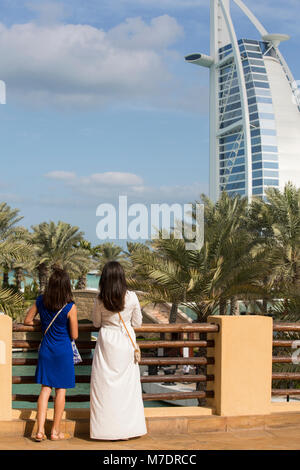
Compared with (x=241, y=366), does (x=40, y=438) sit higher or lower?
lower

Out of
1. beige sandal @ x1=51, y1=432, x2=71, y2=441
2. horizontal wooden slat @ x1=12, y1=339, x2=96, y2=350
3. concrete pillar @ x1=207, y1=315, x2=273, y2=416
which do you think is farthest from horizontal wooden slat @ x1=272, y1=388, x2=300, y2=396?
beige sandal @ x1=51, y1=432, x2=71, y2=441

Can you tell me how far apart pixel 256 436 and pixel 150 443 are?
3.59ft

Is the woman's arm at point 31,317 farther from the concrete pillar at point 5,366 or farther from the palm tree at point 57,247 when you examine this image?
the palm tree at point 57,247

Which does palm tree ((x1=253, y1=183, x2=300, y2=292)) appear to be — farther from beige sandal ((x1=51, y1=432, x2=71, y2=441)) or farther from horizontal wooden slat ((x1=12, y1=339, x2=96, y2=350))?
beige sandal ((x1=51, y1=432, x2=71, y2=441))

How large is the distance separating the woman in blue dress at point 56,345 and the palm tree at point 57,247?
35.1 meters

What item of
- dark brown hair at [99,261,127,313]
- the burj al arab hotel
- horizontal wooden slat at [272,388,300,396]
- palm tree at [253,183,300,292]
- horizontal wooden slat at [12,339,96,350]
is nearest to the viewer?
dark brown hair at [99,261,127,313]

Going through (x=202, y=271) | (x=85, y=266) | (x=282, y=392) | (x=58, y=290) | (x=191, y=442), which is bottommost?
(x=191, y=442)

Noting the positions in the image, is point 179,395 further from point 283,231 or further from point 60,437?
point 283,231

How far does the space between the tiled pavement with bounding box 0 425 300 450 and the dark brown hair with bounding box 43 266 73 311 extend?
1.18 meters

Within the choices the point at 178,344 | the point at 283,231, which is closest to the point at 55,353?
the point at 178,344

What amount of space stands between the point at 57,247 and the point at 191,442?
3625 centimetres

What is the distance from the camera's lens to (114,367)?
16.6 feet

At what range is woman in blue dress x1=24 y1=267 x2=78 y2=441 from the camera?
5090mm

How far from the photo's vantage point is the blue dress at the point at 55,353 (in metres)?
5.12
